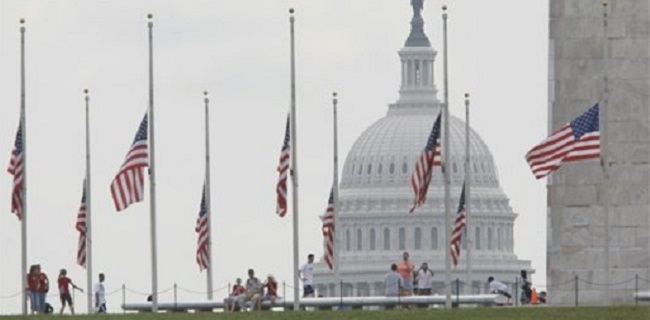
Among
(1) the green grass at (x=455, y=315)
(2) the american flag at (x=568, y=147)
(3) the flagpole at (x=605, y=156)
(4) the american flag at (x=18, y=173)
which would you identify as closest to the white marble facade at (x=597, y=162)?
(3) the flagpole at (x=605, y=156)

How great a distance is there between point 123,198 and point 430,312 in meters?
23.9

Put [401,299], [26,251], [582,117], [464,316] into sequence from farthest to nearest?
[26,251] < [401,299] < [582,117] < [464,316]

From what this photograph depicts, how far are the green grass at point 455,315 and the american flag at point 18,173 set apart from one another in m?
20.3

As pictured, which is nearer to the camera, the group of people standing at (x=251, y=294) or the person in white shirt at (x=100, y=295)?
the group of people standing at (x=251, y=294)

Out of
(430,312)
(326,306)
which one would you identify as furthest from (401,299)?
(430,312)

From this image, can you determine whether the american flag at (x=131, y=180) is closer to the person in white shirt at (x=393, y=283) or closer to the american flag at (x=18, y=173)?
the american flag at (x=18, y=173)

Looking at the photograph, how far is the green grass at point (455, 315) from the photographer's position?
286ft

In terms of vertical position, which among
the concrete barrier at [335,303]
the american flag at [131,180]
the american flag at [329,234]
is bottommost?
the concrete barrier at [335,303]

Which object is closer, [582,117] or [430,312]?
[430,312]

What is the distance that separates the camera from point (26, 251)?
116m

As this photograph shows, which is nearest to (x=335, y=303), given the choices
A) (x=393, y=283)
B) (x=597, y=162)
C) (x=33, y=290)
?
(x=393, y=283)

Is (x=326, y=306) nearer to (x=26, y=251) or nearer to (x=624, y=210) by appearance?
(x=26, y=251)

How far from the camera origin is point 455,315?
291 feet

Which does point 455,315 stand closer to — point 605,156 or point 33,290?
point 605,156
